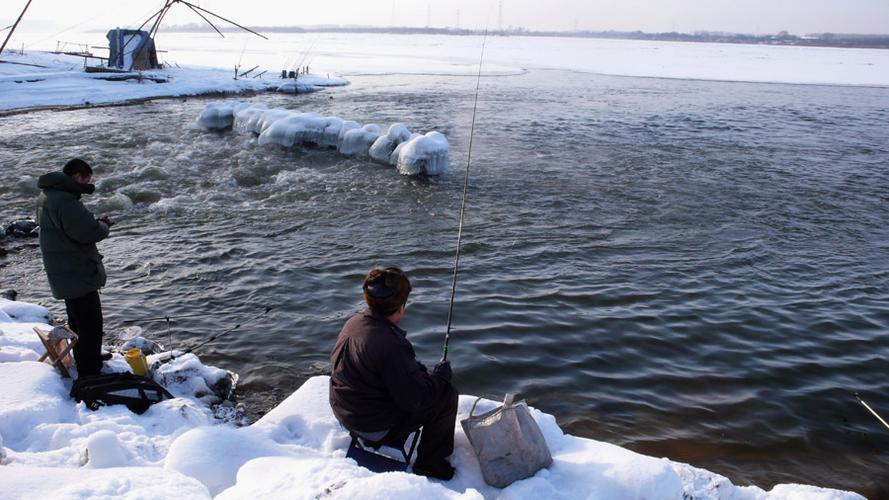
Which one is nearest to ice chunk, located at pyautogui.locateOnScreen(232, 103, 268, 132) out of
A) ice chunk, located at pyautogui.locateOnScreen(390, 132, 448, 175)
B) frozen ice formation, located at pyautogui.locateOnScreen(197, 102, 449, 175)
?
frozen ice formation, located at pyautogui.locateOnScreen(197, 102, 449, 175)

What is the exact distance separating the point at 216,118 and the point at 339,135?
18.9ft

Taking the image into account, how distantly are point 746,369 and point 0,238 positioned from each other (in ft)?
36.4

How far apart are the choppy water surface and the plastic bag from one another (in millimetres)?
1970

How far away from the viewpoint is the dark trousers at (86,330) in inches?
203

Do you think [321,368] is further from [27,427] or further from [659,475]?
[659,475]

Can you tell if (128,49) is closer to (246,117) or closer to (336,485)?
(246,117)

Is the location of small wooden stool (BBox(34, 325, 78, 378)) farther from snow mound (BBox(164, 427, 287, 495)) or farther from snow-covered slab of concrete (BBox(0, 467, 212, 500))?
snow-covered slab of concrete (BBox(0, 467, 212, 500))

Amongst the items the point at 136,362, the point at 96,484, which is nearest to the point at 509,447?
the point at 96,484

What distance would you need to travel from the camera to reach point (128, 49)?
37.1 metres

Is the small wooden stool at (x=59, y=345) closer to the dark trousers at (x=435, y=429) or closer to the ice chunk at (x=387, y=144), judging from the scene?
the dark trousers at (x=435, y=429)

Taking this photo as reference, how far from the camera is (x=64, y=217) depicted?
15.7 feet

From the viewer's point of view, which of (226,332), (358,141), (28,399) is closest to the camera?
(28,399)

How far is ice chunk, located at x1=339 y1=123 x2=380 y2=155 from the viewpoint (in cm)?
1761

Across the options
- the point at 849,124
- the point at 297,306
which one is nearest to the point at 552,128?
the point at 849,124
